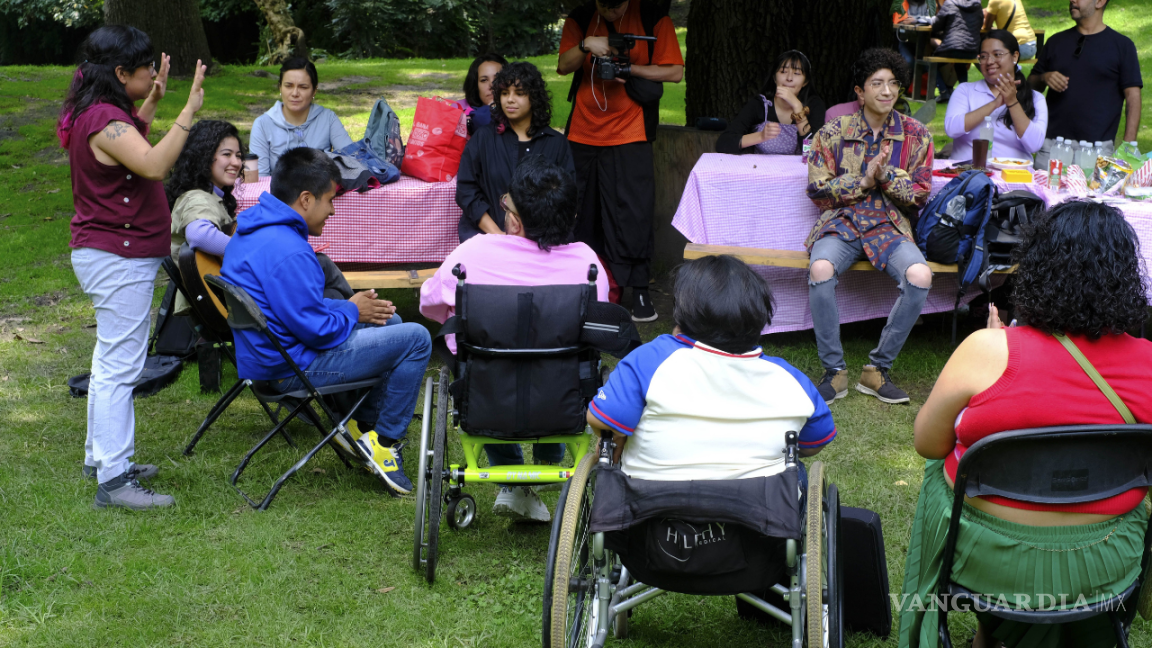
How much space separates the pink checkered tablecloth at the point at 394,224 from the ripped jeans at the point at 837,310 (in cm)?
205

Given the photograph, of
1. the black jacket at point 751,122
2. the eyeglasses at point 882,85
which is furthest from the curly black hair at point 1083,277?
the black jacket at point 751,122

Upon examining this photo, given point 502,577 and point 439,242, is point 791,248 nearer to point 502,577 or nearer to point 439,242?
point 439,242

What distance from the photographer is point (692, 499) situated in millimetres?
2154

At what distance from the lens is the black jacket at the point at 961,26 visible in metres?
10.3

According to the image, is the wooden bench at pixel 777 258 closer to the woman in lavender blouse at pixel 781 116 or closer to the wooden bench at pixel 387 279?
the woman in lavender blouse at pixel 781 116

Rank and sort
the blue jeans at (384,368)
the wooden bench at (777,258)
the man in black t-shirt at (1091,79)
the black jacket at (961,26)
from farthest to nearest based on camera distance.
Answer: the black jacket at (961,26) < the man in black t-shirt at (1091,79) < the wooden bench at (777,258) < the blue jeans at (384,368)

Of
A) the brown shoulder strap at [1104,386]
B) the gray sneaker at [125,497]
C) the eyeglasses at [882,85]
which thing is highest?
the eyeglasses at [882,85]

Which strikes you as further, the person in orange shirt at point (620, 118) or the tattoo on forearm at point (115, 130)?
the person in orange shirt at point (620, 118)

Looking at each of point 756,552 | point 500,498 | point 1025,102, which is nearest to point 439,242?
point 500,498

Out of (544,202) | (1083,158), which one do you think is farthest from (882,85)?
(544,202)

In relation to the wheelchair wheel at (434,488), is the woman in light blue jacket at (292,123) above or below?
above

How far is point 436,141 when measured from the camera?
559 cm

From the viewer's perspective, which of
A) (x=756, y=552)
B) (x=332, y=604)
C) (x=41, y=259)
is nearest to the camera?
(x=756, y=552)

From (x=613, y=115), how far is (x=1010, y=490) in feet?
13.1
